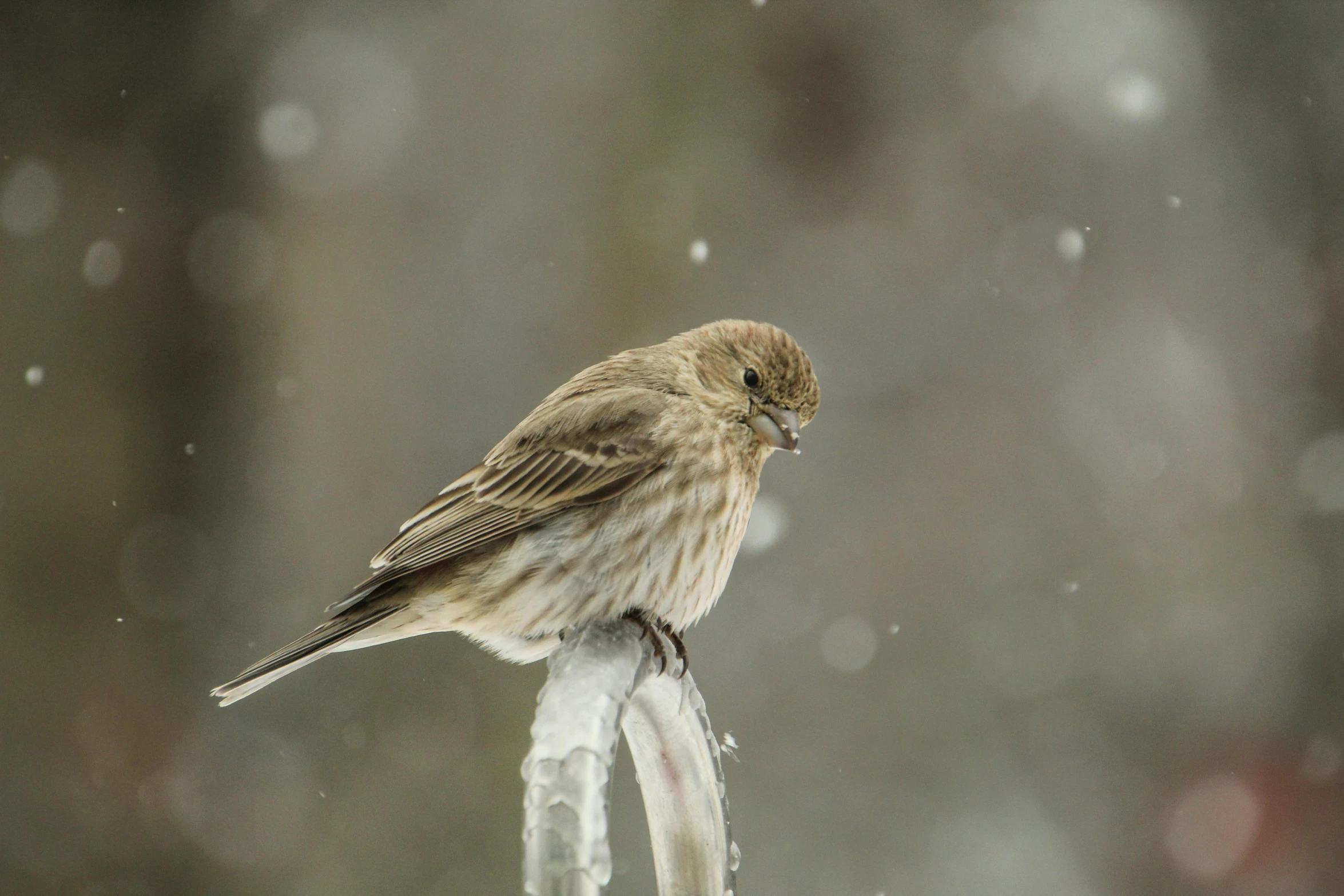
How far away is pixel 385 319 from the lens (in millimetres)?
4770

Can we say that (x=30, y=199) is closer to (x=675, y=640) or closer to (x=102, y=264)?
(x=102, y=264)

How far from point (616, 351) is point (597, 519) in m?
2.22

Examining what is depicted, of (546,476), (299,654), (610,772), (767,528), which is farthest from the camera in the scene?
(767,528)

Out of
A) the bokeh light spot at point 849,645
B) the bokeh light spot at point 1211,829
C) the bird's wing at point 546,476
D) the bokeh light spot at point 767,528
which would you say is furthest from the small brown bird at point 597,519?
the bokeh light spot at point 1211,829

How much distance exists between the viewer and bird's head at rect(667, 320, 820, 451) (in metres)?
2.75

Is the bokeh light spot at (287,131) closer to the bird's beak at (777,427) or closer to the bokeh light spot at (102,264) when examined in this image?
the bokeh light spot at (102,264)

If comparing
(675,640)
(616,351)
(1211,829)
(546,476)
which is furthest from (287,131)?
(1211,829)

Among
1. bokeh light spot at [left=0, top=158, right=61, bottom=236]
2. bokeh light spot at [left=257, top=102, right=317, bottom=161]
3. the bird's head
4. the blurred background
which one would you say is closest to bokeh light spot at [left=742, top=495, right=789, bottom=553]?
the blurred background

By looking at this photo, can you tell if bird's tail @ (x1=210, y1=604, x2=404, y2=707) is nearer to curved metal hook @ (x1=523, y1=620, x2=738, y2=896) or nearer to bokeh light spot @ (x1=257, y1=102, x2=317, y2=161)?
curved metal hook @ (x1=523, y1=620, x2=738, y2=896)

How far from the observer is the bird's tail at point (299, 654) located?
7.64 ft

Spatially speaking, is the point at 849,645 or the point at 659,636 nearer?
the point at 659,636

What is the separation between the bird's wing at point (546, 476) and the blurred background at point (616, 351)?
73.2 inches

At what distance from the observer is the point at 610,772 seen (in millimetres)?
1380

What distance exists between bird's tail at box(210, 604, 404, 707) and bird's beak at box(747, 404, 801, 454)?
3.09 feet
